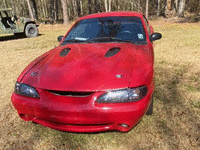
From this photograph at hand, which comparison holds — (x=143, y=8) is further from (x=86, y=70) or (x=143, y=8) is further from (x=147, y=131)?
(x=86, y=70)

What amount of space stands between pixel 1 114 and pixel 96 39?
2.08 metres

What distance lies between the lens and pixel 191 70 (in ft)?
14.5

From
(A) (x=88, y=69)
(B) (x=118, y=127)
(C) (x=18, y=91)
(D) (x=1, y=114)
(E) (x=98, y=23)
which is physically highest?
(E) (x=98, y=23)

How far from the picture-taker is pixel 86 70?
206cm

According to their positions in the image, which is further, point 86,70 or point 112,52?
point 112,52

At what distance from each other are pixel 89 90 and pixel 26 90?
804 millimetres

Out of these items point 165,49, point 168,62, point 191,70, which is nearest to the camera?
point 191,70

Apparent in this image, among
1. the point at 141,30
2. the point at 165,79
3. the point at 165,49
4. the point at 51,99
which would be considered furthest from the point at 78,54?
the point at 165,49

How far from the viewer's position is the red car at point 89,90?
1793 mm

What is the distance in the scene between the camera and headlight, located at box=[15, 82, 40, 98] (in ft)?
6.53

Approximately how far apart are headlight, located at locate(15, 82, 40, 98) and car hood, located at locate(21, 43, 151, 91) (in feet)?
0.17

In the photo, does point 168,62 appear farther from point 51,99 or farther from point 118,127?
point 51,99

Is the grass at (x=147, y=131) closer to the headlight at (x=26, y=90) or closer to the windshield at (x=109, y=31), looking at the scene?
the headlight at (x=26, y=90)

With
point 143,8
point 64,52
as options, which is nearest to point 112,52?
point 64,52
